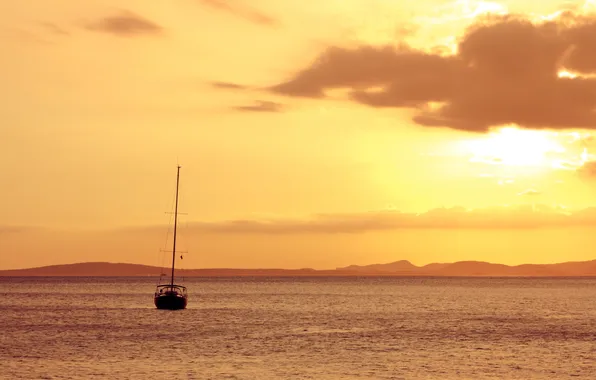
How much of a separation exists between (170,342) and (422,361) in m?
27.3

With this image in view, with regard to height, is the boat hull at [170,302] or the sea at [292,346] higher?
the boat hull at [170,302]

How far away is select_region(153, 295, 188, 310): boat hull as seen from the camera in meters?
130

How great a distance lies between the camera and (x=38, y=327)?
104500 millimetres

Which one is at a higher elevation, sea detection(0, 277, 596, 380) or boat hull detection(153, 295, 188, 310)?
boat hull detection(153, 295, 188, 310)

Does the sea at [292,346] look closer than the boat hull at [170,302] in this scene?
Yes

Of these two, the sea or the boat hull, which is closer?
the sea

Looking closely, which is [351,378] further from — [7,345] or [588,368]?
[7,345]

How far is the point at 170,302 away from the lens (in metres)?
131

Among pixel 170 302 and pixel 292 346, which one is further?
pixel 170 302

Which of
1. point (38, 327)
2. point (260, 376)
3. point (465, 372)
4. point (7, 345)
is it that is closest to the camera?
point (260, 376)

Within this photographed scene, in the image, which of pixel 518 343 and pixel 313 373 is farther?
pixel 518 343

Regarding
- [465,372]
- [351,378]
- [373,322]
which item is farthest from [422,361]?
[373,322]

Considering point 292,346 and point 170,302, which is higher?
point 170,302

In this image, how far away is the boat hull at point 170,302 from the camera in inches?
5118
